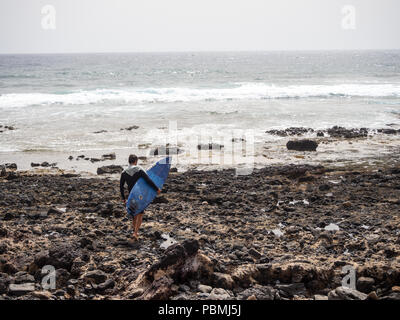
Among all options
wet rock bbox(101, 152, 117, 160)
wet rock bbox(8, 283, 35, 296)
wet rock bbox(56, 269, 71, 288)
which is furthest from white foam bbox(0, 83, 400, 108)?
wet rock bbox(8, 283, 35, 296)

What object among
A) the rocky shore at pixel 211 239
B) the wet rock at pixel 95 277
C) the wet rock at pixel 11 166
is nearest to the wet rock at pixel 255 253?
the rocky shore at pixel 211 239

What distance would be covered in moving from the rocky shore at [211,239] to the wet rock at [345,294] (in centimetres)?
1

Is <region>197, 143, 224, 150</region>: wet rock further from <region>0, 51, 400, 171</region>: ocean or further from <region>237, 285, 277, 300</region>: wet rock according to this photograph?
<region>237, 285, 277, 300</region>: wet rock

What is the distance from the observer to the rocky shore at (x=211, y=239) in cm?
498

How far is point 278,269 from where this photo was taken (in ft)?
17.3

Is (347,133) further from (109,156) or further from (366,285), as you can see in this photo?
(366,285)

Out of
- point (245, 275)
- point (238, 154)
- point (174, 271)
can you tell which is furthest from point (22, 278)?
point (238, 154)
